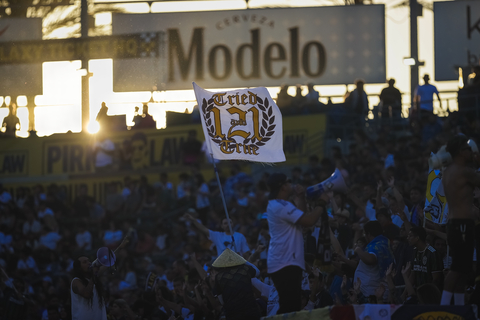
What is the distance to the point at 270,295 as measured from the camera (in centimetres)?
1013

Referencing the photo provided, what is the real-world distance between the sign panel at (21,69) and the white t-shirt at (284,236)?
62.3 feet

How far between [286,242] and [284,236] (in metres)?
0.07

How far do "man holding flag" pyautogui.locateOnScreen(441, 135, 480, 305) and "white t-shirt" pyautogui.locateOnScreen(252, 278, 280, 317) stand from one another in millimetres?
2326

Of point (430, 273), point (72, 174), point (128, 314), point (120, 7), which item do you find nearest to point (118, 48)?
point (120, 7)

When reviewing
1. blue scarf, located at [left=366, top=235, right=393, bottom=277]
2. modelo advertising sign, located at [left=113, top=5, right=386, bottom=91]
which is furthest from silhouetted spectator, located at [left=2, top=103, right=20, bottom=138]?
blue scarf, located at [left=366, top=235, right=393, bottom=277]

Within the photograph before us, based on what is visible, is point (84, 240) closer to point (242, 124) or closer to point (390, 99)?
point (390, 99)

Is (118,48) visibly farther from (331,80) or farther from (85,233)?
(85,233)

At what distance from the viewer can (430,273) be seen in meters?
8.94

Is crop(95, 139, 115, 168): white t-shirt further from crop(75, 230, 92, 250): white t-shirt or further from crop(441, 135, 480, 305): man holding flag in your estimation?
crop(441, 135, 480, 305): man holding flag

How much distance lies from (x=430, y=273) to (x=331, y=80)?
57.2ft

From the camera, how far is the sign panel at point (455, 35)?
24.3 metres

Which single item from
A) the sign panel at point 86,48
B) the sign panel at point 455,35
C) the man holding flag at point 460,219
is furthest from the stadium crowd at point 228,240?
the sign panel at point 86,48

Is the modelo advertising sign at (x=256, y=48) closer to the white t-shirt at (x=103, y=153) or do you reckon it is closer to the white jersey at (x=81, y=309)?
the white t-shirt at (x=103, y=153)

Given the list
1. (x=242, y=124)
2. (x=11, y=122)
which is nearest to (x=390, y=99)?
(x=242, y=124)
